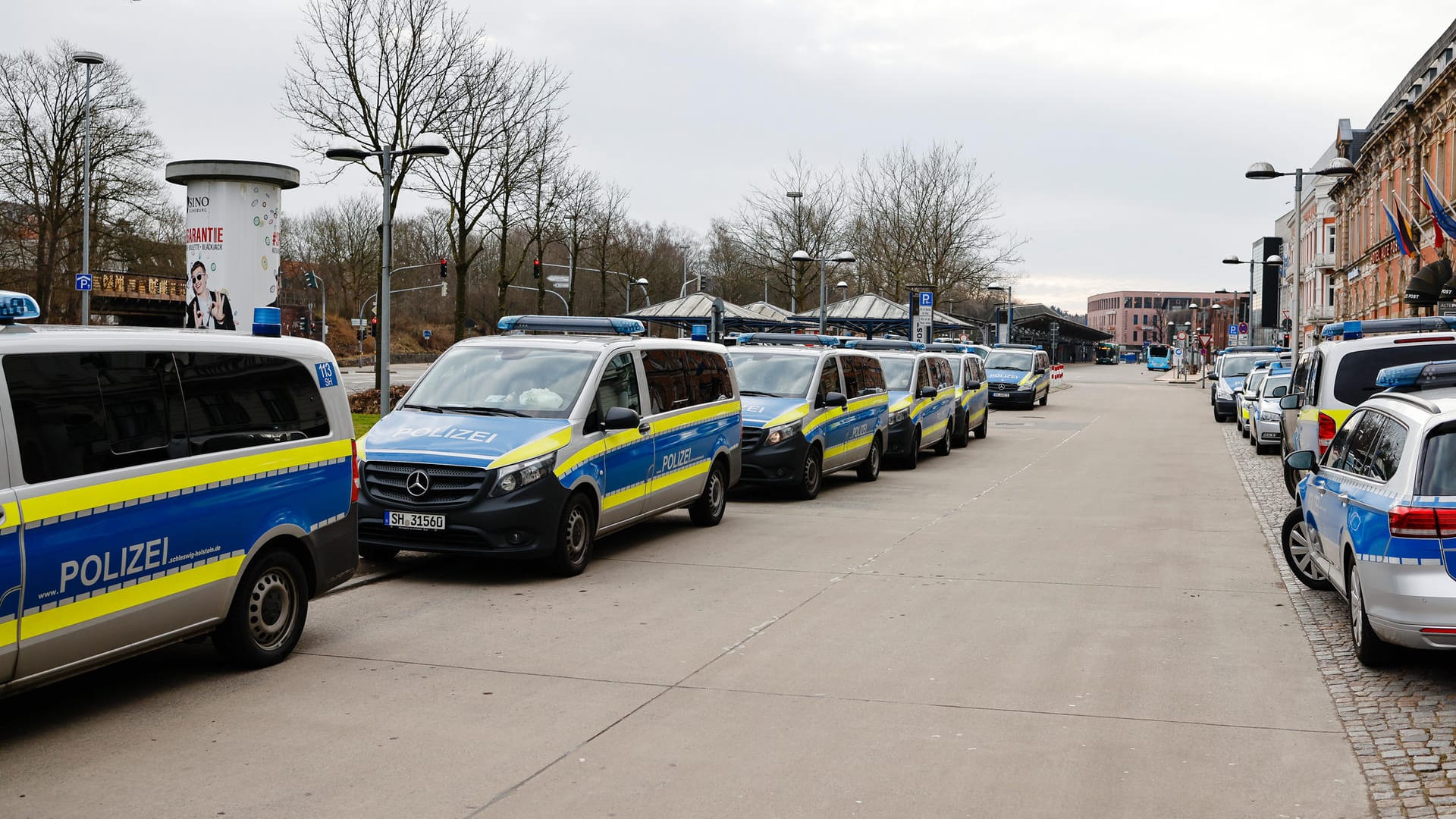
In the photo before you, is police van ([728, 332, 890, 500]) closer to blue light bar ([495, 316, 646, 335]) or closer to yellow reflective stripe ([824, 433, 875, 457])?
yellow reflective stripe ([824, 433, 875, 457])

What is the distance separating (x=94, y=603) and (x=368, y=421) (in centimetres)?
1779

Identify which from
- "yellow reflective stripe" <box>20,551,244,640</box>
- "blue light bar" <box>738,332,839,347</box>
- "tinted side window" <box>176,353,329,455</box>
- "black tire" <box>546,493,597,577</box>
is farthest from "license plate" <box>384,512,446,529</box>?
"blue light bar" <box>738,332,839,347</box>

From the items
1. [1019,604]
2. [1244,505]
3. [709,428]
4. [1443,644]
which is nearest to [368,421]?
[709,428]

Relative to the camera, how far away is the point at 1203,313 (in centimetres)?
16925

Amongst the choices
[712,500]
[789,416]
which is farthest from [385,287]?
[712,500]

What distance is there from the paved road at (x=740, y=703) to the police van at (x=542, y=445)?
17.3 inches

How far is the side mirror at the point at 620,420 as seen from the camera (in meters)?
10.6

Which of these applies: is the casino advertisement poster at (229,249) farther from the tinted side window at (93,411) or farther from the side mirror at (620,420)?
the tinted side window at (93,411)

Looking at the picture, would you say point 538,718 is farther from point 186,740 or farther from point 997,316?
point 997,316

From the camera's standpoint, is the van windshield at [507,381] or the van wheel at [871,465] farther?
the van wheel at [871,465]

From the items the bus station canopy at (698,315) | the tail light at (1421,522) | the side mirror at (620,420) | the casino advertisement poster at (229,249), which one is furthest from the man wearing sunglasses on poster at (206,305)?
the tail light at (1421,522)

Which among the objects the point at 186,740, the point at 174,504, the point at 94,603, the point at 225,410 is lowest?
the point at 186,740

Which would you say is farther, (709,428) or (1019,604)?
(709,428)

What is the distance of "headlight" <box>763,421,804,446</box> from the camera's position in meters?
15.5
